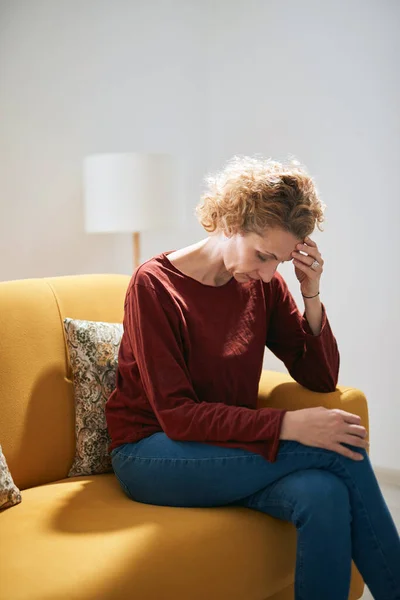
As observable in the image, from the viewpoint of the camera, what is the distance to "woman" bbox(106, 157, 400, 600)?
1676 mm

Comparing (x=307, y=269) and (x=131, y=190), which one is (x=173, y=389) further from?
(x=131, y=190)

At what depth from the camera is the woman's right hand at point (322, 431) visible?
1.71 m

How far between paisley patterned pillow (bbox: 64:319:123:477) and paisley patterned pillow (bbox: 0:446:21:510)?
245 mm

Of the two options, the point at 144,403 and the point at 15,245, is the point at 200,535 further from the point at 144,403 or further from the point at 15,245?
the point at 15,245

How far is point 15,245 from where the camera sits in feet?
11.8

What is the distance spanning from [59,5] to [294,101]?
114 cm

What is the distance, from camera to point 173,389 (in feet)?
5.83

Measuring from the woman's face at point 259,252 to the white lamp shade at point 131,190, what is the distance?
50.3 inches

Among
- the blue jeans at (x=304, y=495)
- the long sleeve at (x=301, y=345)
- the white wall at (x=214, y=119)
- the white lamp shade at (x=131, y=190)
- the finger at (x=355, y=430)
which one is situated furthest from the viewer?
the white wall at (x=214, y=119)

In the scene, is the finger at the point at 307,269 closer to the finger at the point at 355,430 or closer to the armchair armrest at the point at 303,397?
the armchair armrest at the point at 303,397

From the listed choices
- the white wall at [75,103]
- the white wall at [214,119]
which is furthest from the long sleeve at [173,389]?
the white wall at [75,103]

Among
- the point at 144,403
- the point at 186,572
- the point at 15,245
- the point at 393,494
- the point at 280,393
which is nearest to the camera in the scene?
the point at 186,572

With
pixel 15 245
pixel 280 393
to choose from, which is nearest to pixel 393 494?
pixel 280 393

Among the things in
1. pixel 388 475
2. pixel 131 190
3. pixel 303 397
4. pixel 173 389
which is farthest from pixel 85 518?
pixel 388 475
